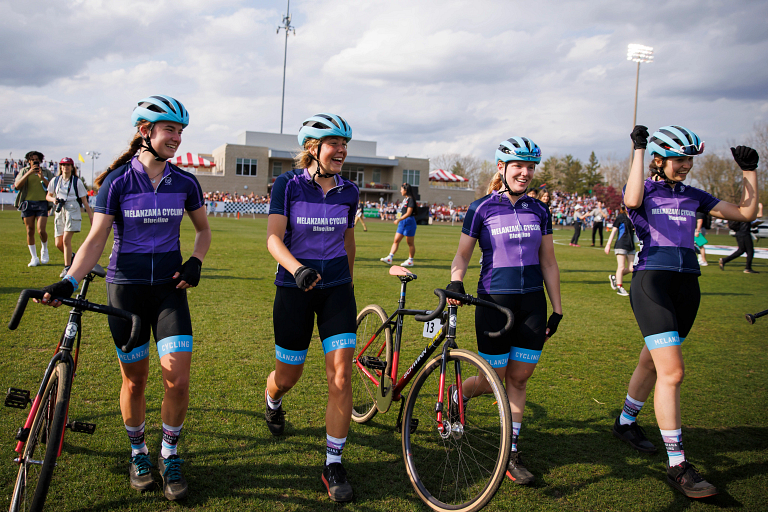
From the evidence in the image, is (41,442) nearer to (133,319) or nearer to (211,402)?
(133,319)

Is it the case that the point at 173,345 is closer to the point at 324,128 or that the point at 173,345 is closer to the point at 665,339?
the point at 324,128

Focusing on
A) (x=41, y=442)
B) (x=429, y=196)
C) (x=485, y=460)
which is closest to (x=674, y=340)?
(x=485, y=460)

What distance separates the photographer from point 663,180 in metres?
3.90

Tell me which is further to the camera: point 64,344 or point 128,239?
point 128,239

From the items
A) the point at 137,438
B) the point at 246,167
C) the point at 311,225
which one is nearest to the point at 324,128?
the point at 311,225

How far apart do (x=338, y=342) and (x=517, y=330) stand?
1.22 metres

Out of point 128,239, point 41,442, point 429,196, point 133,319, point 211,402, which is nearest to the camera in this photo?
point 133,319

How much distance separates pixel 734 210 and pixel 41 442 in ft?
15.5

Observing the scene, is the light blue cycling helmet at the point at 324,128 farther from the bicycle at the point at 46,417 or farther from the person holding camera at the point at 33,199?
the person holding camera at the point at 33,199

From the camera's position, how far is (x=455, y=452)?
3436 millimetres

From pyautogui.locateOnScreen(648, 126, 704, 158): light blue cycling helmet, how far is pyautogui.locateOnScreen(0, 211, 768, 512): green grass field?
223 cm

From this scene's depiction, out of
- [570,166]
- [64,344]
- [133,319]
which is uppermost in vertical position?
[570,166]

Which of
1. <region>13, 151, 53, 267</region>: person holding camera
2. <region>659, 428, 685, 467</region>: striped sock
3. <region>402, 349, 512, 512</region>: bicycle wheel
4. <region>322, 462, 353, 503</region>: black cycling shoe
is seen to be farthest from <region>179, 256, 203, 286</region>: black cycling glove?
<region>13, 151, 53, 267</region>: person holding camera

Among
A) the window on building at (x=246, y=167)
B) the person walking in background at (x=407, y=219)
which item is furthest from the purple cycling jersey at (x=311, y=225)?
the window on building at (x=246, y=167)
